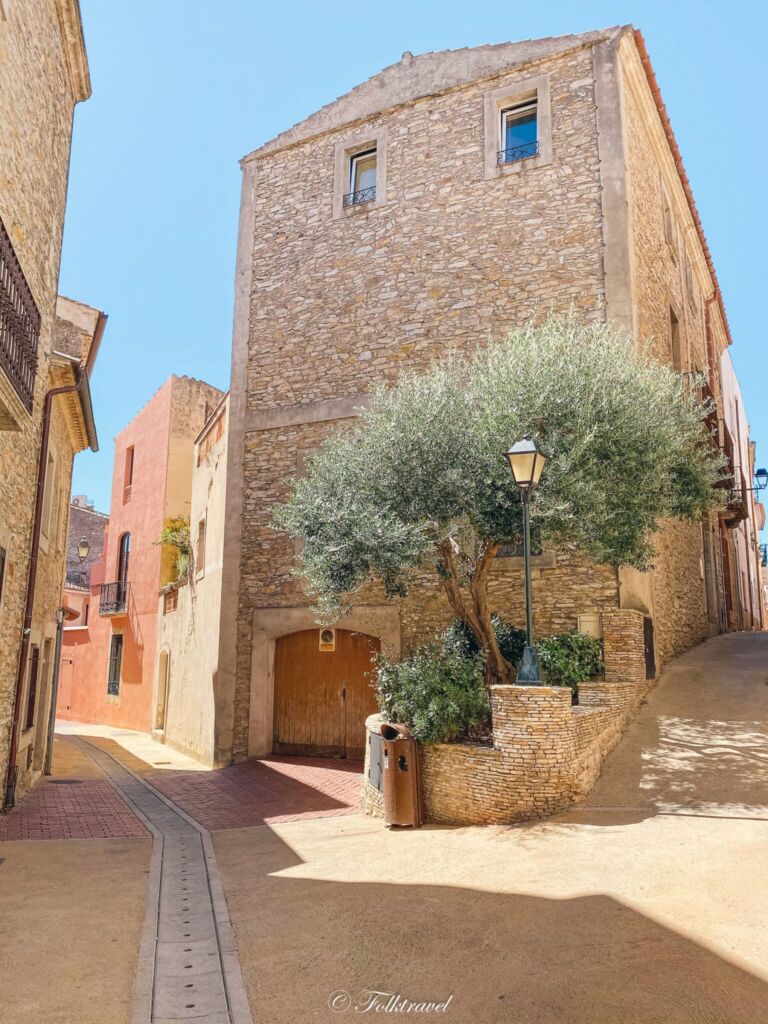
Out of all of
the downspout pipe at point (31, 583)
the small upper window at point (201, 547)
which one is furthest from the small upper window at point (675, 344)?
the downspout pipe at point (31, 583)

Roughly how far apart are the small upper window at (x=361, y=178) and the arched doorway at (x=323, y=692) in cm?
811

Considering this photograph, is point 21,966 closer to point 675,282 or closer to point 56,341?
point 56,341

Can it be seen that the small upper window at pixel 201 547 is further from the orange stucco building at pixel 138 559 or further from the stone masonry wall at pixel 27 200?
the stone masonry wall at pixel 27 200

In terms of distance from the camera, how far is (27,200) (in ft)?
28.6

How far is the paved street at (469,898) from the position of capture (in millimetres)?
4031

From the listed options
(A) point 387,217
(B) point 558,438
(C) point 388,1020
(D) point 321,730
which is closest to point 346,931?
(C) point 388,1020

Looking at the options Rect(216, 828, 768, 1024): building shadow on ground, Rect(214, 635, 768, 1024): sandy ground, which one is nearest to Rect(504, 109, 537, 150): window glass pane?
Rect(214, 635, 768, 1024): sandy ground

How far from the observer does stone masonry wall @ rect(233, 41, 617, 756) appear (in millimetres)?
12430

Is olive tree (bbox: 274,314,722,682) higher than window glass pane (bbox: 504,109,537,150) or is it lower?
lower

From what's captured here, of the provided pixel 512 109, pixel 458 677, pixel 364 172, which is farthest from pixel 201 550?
pixel 512 109

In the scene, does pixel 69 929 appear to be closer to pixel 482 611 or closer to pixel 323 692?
pixel 482 611

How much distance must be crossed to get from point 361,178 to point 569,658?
1003 centimetres

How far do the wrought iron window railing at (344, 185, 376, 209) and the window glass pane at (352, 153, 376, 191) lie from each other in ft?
0.39

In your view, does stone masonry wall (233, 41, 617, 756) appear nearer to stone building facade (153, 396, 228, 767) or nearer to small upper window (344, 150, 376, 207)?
small upper window (344, 150, 376, 207)
